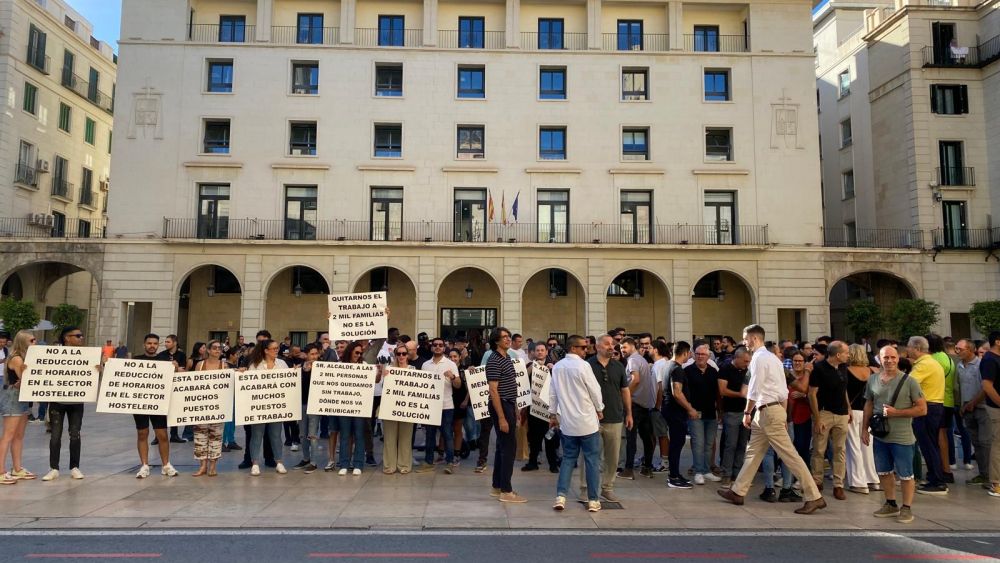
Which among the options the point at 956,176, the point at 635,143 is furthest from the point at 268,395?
the point at 956,176

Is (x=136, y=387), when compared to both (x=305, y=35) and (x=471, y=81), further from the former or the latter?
(x=305, y=35)

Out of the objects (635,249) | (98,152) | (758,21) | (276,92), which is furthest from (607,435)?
(98,152)

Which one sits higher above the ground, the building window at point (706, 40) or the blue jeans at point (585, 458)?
the building window at point (706, 40)

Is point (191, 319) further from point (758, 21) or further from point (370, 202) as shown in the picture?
point (758, 21)

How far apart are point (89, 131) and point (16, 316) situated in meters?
16.5

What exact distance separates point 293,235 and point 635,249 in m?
15.7

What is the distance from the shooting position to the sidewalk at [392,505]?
7.68 m

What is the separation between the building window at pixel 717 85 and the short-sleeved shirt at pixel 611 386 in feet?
85.1

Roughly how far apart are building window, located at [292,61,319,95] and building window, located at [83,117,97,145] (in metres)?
16.4

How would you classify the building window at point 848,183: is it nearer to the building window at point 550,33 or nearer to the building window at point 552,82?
the building window at point 552,82

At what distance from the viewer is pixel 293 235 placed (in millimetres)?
29828

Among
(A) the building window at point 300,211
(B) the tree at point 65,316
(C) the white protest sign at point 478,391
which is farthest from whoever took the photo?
(A) the building window at point 300,211

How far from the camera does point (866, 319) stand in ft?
95.7

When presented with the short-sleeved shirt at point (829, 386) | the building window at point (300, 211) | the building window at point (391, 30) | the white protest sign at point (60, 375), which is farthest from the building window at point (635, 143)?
the white protest sign at point (60, 375)
